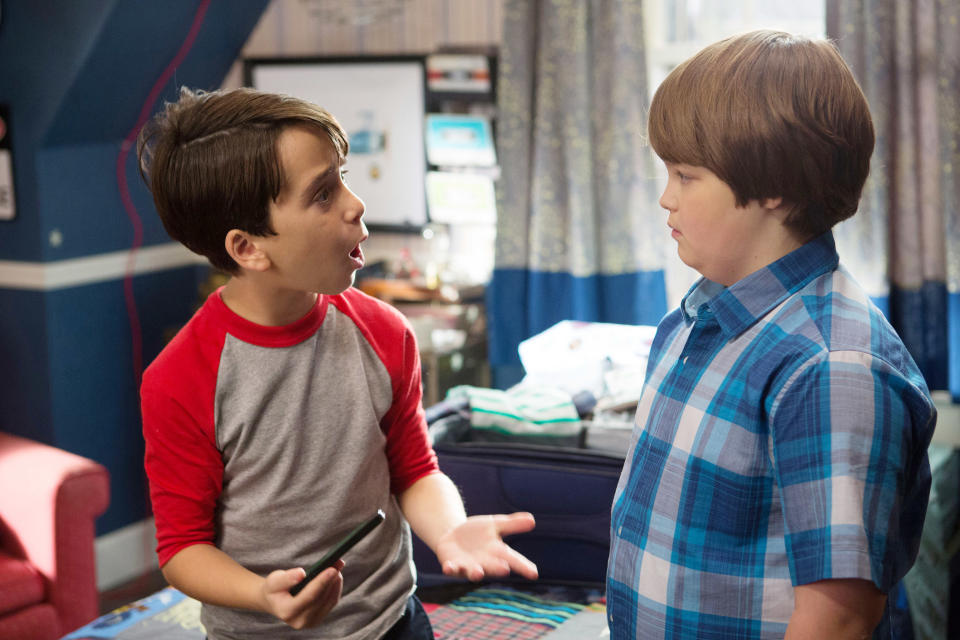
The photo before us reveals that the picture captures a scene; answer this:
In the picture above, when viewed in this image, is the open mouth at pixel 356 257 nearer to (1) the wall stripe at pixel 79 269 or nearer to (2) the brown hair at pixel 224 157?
(2) the brown hair at pixel 224 157

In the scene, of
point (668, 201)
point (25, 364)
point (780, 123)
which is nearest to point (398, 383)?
point (668, 201)

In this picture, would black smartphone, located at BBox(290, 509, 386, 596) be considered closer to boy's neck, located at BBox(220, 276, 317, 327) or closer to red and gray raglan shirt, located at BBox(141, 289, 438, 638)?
red and gray raglan shirt, located at BBox(141, 289, 438, 638)

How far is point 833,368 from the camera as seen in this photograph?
88 cm

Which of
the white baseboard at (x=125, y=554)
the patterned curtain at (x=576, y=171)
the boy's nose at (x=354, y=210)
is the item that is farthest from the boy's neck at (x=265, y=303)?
the white baseboard at (x=125, y=554)

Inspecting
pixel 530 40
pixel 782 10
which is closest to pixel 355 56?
pixel 530 40

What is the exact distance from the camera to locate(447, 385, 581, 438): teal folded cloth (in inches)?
83.5

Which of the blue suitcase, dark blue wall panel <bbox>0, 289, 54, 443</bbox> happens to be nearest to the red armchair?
dark blue wall panel <bbox>0, 289, 54, 443</bbox>

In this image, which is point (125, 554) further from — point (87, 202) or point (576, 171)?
point (576, 171)

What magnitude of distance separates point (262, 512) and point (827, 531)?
0.62 metres

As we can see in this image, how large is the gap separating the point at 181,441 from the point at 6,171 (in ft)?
8.06

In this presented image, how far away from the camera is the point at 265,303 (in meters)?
1.16

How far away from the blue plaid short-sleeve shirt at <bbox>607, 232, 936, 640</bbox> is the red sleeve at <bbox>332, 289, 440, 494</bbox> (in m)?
0.28

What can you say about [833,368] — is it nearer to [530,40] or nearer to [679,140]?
[679,140]

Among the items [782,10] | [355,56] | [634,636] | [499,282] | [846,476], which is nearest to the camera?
[846,476]
